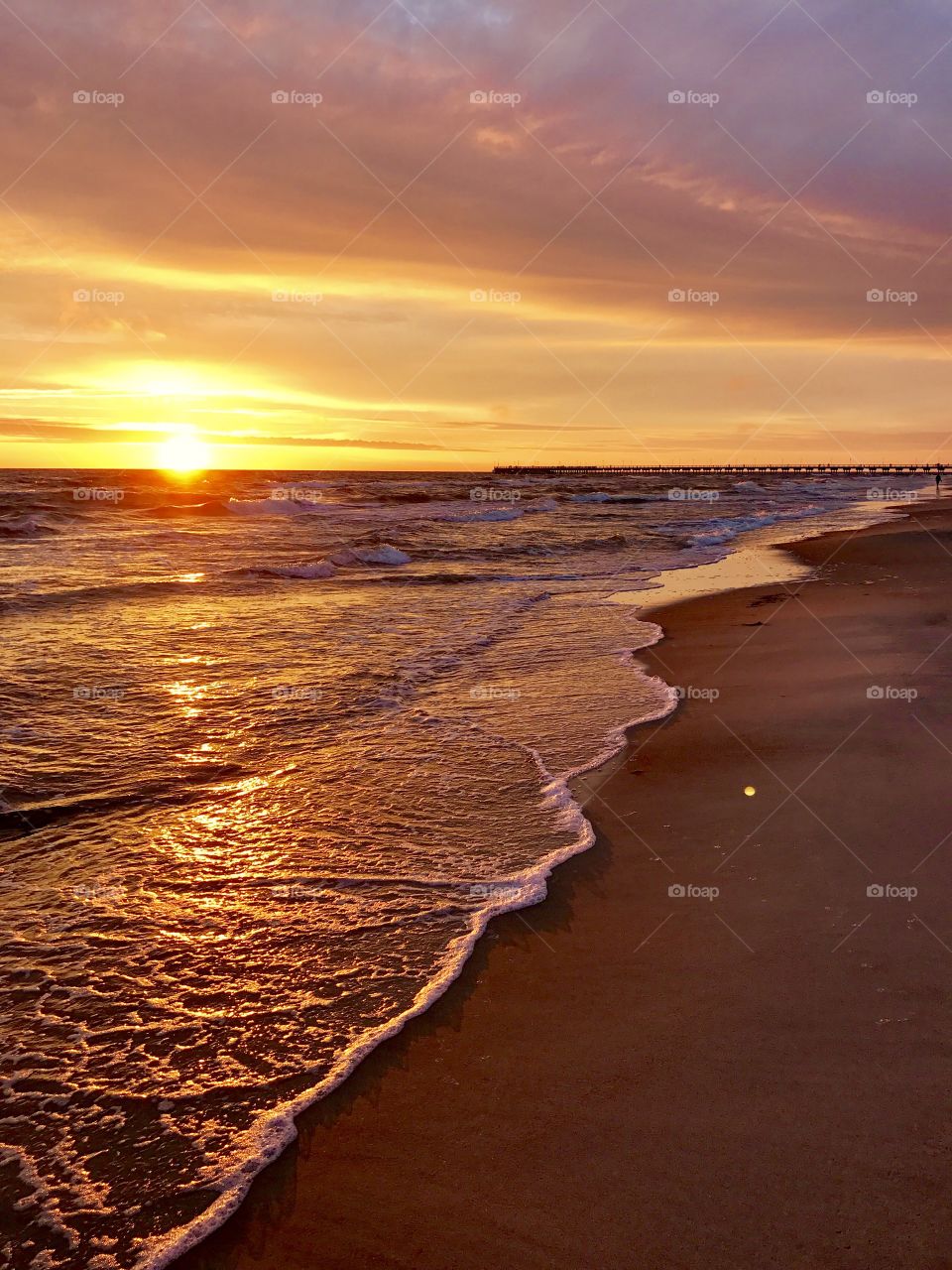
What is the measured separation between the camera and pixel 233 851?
5266 millimetres

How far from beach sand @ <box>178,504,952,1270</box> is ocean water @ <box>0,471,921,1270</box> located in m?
0.24

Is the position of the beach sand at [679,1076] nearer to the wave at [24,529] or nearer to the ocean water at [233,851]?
the ocean water at [233,851]

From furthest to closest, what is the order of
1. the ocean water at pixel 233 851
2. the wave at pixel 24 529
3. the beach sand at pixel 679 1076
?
the wave at pixel 24 529 < the ocean water at pixel 233 851 < the beach sand at pixel 679 1076

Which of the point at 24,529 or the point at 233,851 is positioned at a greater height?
the point at 24,529

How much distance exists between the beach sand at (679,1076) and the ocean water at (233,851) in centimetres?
24

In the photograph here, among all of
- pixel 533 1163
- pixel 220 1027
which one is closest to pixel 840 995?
pixel 533 1163

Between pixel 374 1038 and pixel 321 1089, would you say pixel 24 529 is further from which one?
pixel 321 1089

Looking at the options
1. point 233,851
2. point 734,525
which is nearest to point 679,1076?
point 233,851

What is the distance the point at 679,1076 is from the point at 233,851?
10.1 ft

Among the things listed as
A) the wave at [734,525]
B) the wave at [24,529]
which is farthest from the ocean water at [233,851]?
the wave at [24,529]

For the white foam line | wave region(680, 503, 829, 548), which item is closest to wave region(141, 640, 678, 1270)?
the white foam line

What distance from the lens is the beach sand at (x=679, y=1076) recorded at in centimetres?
261

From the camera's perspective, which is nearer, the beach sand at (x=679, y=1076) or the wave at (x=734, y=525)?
the beach sand at (x=679, y=1076)

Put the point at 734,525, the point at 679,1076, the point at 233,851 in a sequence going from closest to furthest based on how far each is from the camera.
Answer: the point at 679,1076
the point at 233,851
the point at 734,525
